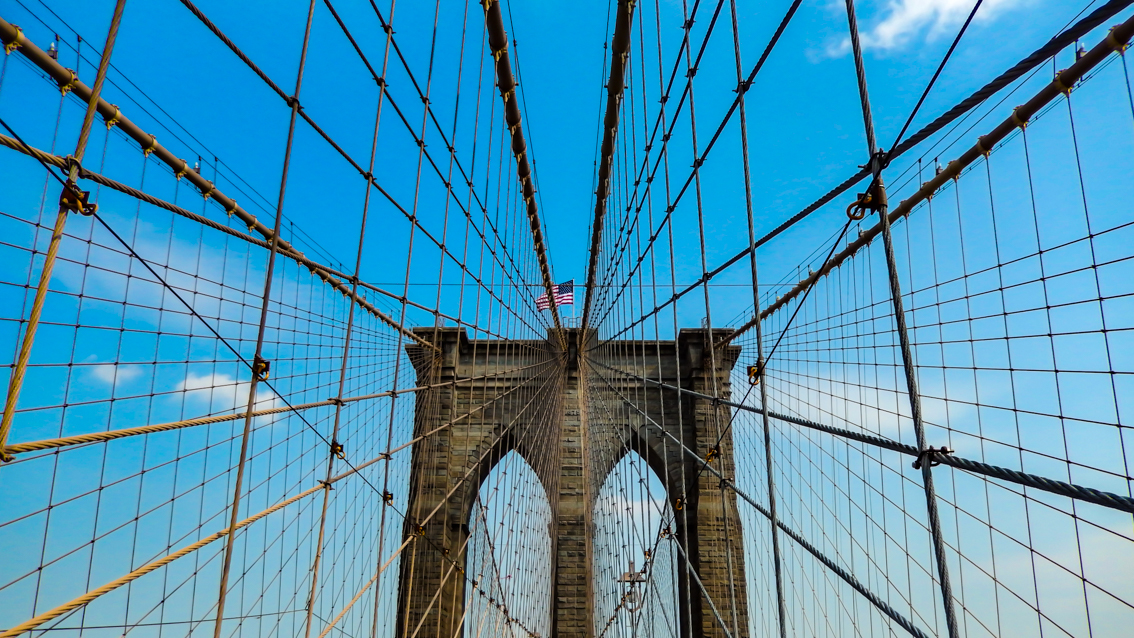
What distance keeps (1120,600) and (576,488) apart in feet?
35.9

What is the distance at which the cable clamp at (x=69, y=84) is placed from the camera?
1808 millimetres

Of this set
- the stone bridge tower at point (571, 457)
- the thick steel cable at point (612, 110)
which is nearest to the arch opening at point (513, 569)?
the stone bridge tower at point (571, 457)

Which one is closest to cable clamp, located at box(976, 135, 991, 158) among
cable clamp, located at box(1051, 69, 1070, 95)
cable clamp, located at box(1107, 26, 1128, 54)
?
cable clamp, located at box(1051, 69, 1070, 95)

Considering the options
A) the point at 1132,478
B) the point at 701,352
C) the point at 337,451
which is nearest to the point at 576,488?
the point at 701,352

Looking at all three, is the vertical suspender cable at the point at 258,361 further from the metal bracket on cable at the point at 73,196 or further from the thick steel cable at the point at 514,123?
the thick steel cable at the point at 514,123

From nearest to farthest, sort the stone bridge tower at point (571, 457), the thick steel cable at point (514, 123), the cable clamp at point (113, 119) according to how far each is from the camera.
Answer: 1. the cable clamp at point (113, 119)
2. the thick steel cable at point (514, 123)
3. the stone bridge tower at point (571, 457)

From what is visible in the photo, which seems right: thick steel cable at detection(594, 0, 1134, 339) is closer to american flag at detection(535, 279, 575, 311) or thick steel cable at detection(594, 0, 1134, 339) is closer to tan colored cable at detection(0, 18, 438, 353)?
tan colored cable at detection(0, 18, 438, 353)

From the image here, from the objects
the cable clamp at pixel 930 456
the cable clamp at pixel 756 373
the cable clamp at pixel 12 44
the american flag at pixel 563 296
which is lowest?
the cable clamp at pixel 930 456

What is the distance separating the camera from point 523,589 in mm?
7895

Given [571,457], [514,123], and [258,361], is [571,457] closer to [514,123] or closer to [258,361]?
[514,123]

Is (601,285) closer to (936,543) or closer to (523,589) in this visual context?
(523,589)

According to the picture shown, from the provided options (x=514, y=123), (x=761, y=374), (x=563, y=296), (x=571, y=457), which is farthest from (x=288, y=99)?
(x=563, y=296)

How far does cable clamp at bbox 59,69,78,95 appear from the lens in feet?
5.93

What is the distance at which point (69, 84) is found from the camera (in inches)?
71.3
